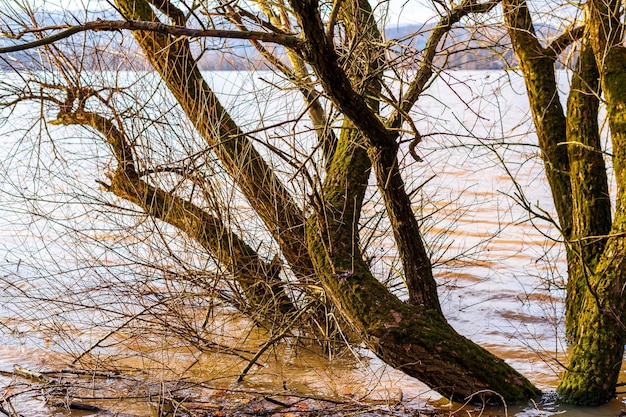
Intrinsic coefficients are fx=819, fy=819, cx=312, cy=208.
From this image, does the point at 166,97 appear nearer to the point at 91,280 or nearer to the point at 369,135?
the point at 91,280

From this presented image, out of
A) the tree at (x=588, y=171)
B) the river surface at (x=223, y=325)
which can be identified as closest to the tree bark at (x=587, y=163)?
the tree at (x=588, y=171)

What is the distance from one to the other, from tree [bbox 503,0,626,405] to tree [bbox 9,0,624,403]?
13 mm

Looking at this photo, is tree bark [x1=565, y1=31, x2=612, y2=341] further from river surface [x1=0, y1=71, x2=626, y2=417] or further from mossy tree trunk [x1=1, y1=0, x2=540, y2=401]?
mossy tree trunk [x1=1, y1=0, x2=540, y2=401]

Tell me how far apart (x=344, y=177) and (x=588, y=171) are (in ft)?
5.31

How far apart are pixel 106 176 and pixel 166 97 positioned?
81 cm

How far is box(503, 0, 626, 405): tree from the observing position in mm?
4828

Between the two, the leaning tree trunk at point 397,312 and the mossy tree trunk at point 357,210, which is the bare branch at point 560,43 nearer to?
the mossy tree trunk at point 357,210

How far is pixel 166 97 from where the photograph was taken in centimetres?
607

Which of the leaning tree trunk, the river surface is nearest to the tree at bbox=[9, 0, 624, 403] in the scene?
the leaning tree trunk

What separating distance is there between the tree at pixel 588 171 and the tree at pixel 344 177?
13 millimetres

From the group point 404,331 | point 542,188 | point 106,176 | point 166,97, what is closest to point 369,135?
point 404,331

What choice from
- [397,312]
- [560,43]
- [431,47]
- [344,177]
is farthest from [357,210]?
[560,43]

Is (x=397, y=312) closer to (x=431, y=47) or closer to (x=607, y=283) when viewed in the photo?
(x=607, y=283)

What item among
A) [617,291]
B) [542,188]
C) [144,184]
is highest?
[542,188]
